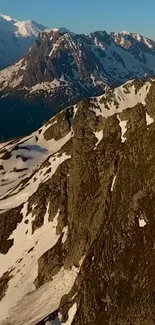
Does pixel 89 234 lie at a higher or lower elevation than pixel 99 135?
lower

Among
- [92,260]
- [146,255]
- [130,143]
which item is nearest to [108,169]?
[130,143]

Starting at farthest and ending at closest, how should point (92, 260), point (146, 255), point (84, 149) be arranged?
point (84, 149) → point (92, 260) → point (146, 255)

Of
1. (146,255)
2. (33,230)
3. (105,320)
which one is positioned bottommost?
(105,320)

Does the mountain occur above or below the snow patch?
below

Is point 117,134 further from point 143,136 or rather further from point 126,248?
point 126,248

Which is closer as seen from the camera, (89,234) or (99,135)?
(89,234)

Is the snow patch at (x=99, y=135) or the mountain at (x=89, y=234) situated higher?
the snow patch at (x=99, y=135)

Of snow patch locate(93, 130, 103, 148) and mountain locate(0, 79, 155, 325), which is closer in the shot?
mountain locate(0, 79, 155, 325)

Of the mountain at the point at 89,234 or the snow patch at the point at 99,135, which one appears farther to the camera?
the snow patch at the point at 99,135
